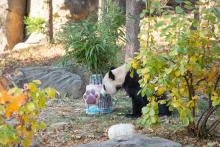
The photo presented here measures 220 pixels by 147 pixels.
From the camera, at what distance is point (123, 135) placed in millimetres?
5223

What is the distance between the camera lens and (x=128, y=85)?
21.4 feet

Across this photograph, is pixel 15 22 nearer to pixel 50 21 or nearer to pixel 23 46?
pixel 23 46

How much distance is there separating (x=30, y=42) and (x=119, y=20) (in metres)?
6.34

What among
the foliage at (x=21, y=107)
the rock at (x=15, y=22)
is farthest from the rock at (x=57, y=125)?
the rock at (x=15, y=22)

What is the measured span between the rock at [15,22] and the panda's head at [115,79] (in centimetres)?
921

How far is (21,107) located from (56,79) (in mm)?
5611

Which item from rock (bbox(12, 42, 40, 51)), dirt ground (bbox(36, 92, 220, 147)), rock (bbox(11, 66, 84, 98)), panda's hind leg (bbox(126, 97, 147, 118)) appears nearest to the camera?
dirt ground (bbox(36, 92, 220, 147))

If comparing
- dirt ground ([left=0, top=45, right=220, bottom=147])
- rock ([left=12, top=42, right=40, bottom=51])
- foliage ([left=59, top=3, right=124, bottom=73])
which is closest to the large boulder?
rock ([left=12, top=42, right=40, bottom=51])

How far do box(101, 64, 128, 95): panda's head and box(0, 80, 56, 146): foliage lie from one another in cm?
290

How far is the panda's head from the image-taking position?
656 centimetres

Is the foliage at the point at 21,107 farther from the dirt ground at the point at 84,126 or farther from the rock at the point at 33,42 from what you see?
the rock at the point at 33,42

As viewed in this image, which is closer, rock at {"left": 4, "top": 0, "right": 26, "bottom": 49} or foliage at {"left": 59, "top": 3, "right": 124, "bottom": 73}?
foliage at {"left": 59, "top": 3, "right": 124, "bottom": 73}

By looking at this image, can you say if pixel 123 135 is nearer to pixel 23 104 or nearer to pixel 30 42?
pixel 23 104

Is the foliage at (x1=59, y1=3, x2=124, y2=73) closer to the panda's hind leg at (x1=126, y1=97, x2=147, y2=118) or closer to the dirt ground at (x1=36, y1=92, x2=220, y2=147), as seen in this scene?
the dirt ground at (x1=36, y1=92, x2=220, y2=147)
